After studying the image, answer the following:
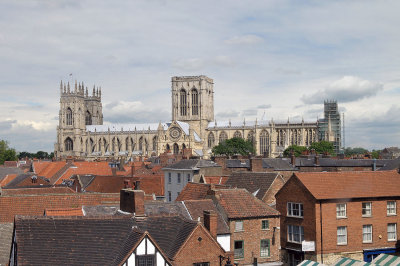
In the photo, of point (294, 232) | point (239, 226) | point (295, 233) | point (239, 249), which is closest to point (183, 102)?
point (294, 232)

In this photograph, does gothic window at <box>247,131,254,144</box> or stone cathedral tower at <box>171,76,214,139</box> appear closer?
gothic window at <box>247,131,254,144</box>

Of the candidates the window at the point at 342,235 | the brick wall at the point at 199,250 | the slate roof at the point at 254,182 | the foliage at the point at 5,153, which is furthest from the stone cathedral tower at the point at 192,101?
the brick wall at the point at 199,250

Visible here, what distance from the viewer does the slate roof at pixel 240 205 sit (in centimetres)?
2978

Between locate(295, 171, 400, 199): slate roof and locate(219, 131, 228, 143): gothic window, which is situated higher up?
locate(219, 131, 228, 143): gothic window

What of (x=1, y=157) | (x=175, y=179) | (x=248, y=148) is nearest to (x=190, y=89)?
(x=248, y=148)

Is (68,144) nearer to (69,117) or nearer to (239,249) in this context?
(69,117)

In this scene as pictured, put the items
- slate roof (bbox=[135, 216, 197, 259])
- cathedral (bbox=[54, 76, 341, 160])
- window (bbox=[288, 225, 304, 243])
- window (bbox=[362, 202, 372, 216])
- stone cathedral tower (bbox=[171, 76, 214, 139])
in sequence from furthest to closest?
1. stone cathedral tower (bbox=[171, 76, 214, 139])
2. cathedral (bbox=[54, 76, 341, 160])
3. window (bbox=[362, 202, 372, 216])
4. window (bbox=[288, 225, 304, 243])
5. slate roof (bbox=[135, 216, 197, 259])

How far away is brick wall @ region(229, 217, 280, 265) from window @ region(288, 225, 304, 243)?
119 inches

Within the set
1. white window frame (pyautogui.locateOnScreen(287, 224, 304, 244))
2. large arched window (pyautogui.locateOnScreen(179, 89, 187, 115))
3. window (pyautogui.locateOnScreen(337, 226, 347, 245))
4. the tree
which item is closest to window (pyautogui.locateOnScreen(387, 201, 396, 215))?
window (pyautogui.locateOnScreen(337, 226, 347, 245))

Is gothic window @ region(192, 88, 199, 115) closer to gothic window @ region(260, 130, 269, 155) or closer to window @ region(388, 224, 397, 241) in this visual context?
gothic window @ region(260, 130, 269, 155)

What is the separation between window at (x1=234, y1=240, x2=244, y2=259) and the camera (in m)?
29.4

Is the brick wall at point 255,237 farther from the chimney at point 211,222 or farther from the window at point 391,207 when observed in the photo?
the window at point 391,207

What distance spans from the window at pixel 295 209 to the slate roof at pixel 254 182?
3294 millimetres

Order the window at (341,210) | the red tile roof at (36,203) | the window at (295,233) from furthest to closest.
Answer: the window at (295,233)
the window at (341,210)
the red tile roof at (36,203)
